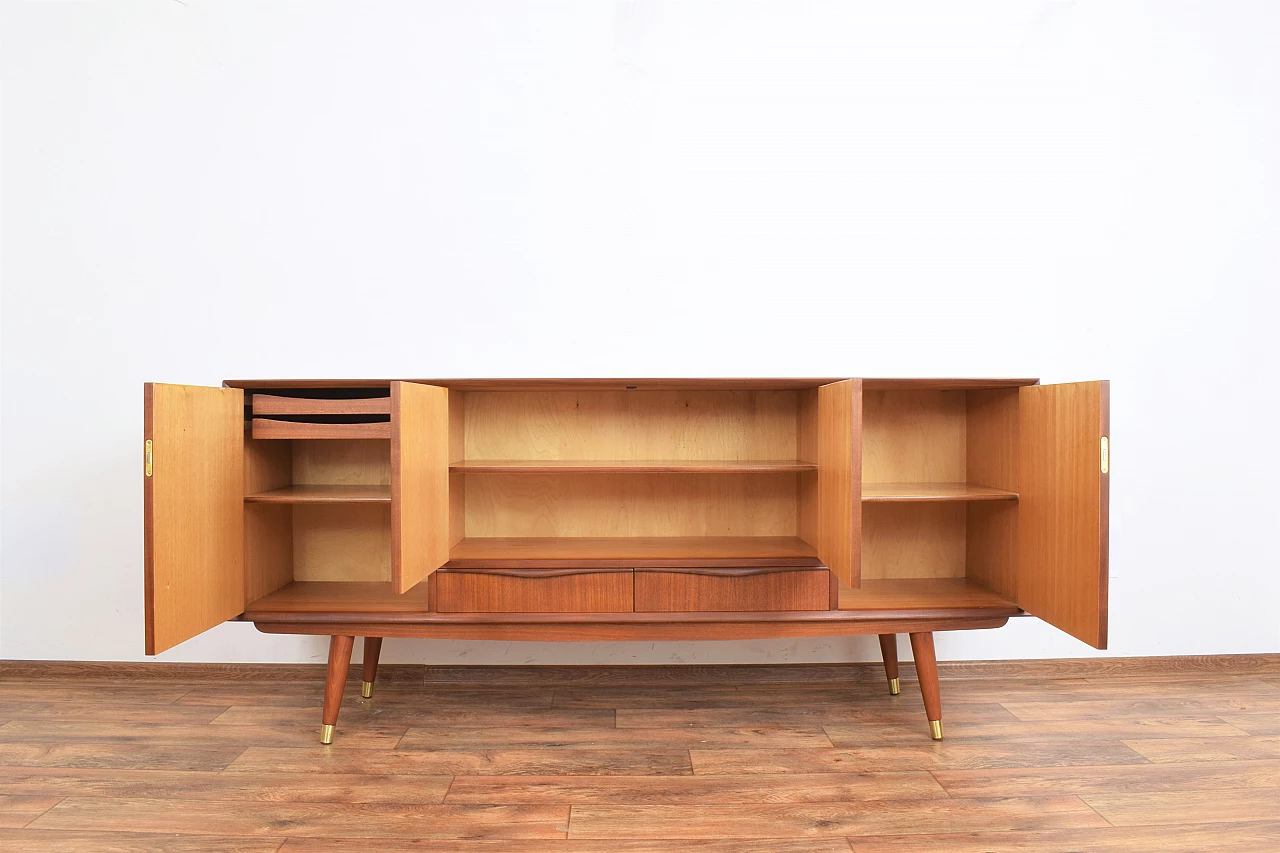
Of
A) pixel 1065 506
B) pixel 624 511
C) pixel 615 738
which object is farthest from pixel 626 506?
pixel 1065 506

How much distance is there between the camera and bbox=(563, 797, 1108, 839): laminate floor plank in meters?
1.51

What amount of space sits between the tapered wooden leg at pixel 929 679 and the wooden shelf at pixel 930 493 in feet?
1.30

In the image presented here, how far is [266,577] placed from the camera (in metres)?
2.10

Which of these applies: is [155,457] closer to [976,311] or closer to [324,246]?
[324,246]

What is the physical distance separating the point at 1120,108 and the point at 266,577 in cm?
320

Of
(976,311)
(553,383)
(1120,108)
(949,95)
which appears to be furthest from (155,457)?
(1120,108)

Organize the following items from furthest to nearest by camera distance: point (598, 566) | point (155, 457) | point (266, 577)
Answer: point (266, 577)
point (598, 566)
point (155, 457)

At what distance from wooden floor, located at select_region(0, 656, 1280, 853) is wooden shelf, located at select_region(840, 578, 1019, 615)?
37 centimetres

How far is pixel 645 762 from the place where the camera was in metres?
1.82

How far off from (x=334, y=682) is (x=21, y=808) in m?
0.69

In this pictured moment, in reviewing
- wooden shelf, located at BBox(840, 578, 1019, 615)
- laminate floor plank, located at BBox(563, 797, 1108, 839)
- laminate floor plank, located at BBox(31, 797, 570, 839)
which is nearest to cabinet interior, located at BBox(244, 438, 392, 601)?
laminate floor plank, located at BBox(31, 797, 570, 839)

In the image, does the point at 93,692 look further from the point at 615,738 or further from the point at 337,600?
the point at 615,738

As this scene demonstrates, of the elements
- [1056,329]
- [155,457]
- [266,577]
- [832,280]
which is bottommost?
[266,577]

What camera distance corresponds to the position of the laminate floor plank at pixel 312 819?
4.97ft
